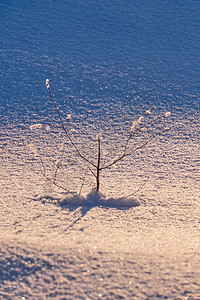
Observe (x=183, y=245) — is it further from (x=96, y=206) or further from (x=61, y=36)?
(x=61, y=36)

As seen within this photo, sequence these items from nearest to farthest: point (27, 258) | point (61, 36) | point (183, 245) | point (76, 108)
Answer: point (27, 258) → point (183, 245) → point (76, 108) → point (61, 36)

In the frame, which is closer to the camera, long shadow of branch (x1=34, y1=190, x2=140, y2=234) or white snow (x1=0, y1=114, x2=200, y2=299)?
white snow (x1=0, y1=114, x2=200, y2=299)

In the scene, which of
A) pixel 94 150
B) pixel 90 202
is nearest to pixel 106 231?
pixel 90 202

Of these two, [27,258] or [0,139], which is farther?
[0,139]

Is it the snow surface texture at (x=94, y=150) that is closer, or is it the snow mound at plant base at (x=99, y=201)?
the snow surface texture at (x=94, y=150)

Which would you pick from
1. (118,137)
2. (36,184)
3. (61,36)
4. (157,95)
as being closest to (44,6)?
(61,36)
